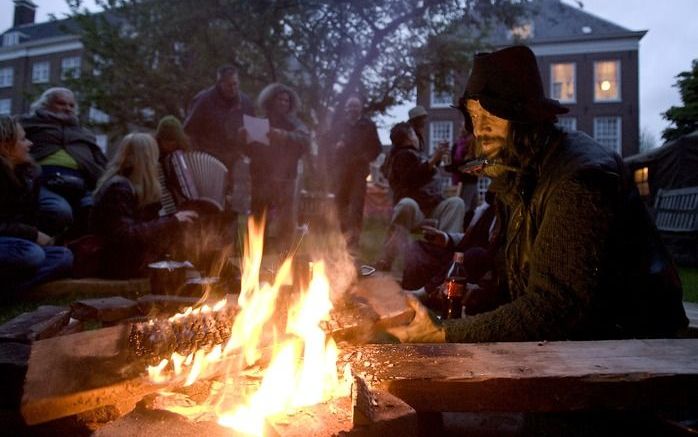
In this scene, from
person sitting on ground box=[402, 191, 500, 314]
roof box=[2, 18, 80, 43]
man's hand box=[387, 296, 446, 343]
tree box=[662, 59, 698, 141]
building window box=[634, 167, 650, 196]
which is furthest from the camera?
roof box=[2, 18, 80, 43]

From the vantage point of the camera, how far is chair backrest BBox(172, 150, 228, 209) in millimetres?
5516

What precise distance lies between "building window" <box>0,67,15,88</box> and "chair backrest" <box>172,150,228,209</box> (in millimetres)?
42763

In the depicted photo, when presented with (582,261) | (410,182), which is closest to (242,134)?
(410,182)

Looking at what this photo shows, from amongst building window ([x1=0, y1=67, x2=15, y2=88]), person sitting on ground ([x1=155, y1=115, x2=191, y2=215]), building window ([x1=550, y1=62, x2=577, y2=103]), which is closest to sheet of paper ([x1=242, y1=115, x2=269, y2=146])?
person sitting on ground ([x1=155, y1=115, x2=191, y2=215])

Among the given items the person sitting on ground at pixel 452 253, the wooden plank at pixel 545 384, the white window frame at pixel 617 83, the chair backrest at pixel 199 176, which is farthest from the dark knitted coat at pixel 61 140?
the white window frame at pixel 617 83

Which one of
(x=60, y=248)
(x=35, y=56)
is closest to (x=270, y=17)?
(x=60, y=248)

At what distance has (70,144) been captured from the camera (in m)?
6.15

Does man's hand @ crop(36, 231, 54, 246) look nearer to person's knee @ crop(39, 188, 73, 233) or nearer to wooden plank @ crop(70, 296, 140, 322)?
person's knee @ crop(39, 188, 73, 233)

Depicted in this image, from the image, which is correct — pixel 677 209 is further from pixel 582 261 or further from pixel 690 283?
pixel 582 261

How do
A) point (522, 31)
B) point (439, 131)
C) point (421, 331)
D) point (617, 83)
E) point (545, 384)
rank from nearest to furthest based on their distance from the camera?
point (545, 384), point (421, 331), point (522, 31), point (617, 83), point (439, 131)

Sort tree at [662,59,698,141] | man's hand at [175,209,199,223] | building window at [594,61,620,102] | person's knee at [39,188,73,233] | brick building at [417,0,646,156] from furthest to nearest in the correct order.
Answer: building window at [594,61,620,102]
brick building at [417,0,646,156]
tree at [662,59,698,141]
person's knee at [39,188,73,233]
man's hand at [175,209,199,223]

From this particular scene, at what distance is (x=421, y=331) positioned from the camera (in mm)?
2150

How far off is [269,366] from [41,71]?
146ft

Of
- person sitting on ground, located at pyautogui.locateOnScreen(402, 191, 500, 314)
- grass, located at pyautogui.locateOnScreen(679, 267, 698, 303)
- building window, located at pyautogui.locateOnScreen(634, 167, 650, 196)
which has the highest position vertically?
building window, located at pyautogui.locateOnScreen(634, 167, 650, 196)
